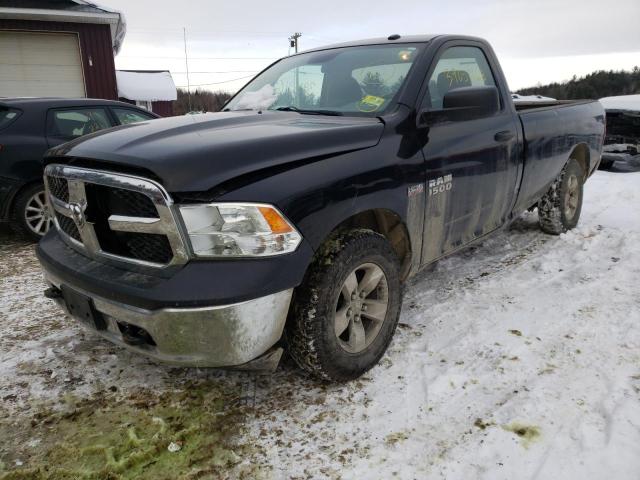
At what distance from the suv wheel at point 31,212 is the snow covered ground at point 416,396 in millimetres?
1699

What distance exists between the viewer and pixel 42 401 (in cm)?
243

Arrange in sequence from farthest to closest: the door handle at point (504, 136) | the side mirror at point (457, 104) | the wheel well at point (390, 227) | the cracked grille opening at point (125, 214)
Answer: the door handle at point (504, 136) → the side mirror at point (457, 104) → the wheel well at point (390, 227) → the cracked grille opening at point (125, 214)

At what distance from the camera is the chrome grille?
6.31ft

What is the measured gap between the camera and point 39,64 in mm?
12312

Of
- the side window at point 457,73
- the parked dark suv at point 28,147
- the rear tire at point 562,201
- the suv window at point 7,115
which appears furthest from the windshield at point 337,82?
the suv window at point 7,115

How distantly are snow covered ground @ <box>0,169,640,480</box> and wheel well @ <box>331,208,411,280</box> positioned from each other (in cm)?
52

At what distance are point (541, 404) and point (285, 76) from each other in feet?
8.98

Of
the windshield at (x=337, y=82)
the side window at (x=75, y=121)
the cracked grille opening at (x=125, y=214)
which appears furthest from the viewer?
the side window at (x=75, y=121)

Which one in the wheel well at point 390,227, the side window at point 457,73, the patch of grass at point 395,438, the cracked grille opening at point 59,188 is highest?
the side window at point 457,73

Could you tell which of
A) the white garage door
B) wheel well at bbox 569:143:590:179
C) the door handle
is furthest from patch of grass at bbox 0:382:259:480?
the white garage door

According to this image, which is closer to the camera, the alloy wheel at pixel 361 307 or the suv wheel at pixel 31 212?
the alloy wheel at pixel 361 307

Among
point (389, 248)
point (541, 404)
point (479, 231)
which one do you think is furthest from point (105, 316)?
point (479, 231)

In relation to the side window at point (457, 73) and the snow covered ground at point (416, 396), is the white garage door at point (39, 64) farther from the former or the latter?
the side window at point (457, 73)

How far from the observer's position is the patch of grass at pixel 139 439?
6.48ft
